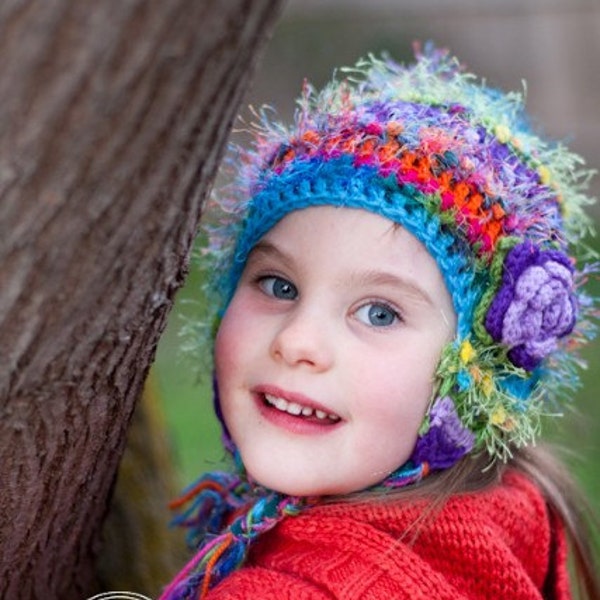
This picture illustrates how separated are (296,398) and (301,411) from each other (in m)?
0.04

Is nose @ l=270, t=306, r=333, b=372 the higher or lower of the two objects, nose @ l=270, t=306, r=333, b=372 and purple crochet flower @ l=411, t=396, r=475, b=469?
the higher

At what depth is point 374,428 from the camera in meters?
1.87

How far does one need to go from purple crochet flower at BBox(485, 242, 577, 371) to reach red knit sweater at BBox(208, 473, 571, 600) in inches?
11.2

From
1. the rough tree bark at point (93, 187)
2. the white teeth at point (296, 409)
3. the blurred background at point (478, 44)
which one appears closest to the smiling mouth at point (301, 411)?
the white teeth at point (296, 409)

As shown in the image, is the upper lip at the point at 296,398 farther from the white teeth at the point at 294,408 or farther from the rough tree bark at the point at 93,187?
the rough tree bark at the point at 93,187

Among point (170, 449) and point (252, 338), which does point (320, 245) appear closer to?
point (252, 338)

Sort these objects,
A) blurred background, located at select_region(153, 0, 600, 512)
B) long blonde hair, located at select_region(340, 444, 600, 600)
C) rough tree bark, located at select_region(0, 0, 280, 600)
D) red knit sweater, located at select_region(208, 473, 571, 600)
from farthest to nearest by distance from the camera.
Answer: blurred background, located at select_region(153, 0, 600, 512) → long blonde hair, located at select_region(340, 444, 600, 600) → red knit sweater, located at select_region(208, 473, 571, 600) → rough tree bark, located at select_region(0, 0, 280, 600)

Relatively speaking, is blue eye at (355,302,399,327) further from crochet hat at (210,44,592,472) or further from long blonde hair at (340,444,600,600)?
long blonde hair at (340,444,600,600)

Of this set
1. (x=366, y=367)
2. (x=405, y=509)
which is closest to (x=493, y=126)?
(x=366, y=367)

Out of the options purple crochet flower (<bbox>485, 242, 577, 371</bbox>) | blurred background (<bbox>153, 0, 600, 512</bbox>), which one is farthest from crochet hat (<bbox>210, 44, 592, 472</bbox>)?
blurred background (<bbox>153, 0, 600, 512</bbox>)

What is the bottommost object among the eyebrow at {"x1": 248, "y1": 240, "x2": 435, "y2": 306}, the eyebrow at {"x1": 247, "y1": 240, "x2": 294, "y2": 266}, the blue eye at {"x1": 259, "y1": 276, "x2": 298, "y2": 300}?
the blue eye at {"x1": 259, "y1": 276, "x2": 298, "y2": 300}

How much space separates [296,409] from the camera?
74.2 inches

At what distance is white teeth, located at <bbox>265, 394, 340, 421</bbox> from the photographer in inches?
74.0

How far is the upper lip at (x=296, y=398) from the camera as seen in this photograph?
1.85m
